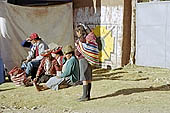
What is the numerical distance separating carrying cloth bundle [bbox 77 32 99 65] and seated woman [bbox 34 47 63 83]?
5.92ft

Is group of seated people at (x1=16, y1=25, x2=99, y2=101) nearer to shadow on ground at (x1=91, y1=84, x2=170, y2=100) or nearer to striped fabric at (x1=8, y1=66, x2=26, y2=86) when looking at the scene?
striped fabric at (x1=8, y1=66, x2=26, y2=86)

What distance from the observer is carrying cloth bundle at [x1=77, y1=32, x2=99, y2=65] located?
6551mm

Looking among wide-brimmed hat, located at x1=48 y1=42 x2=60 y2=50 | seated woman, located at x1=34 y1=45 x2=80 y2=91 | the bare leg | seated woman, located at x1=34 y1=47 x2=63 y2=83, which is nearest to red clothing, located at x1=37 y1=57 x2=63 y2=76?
seated woman, located at x1=34 y1=47 x2=63 y2=83

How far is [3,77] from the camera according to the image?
913cm

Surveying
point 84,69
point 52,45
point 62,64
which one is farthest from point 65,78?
point 52,45

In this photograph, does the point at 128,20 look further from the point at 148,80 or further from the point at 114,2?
the point at 148,80

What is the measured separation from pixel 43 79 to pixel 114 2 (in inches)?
140

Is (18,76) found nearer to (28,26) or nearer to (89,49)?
(28,26)

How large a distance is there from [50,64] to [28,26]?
265cm

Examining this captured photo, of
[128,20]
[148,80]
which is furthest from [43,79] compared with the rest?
[128,20]

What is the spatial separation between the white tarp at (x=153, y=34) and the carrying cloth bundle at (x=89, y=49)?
3.85 meters

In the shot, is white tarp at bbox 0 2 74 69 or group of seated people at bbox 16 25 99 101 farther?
white tarp at bbox 0 2 74 69

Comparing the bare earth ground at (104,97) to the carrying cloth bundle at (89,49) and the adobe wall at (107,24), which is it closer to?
the carrying cloth bundle at (89,49)

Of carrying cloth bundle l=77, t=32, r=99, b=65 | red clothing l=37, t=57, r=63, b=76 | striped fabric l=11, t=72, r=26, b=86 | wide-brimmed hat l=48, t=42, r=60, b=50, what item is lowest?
striped fabric l=11, t=72, r=26, b=86
